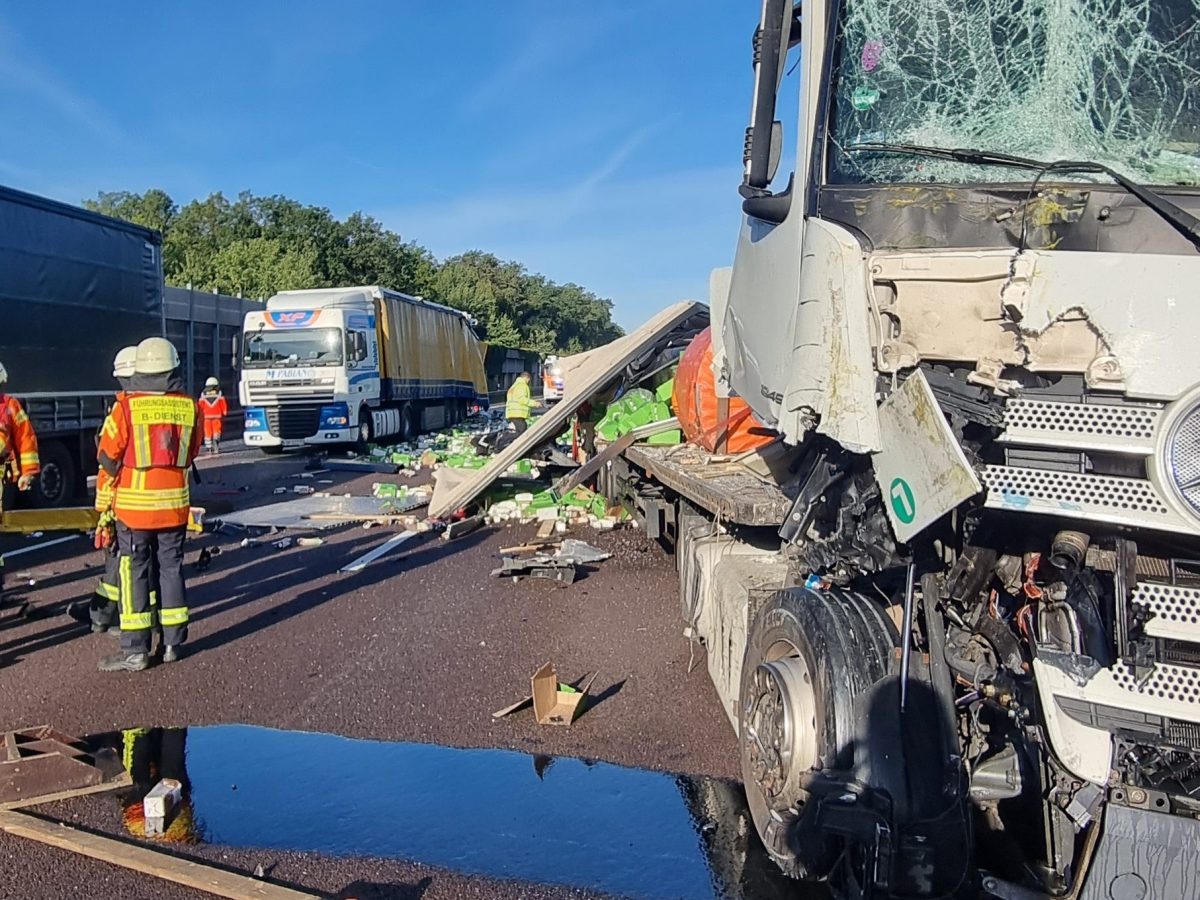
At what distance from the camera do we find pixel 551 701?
5234mm

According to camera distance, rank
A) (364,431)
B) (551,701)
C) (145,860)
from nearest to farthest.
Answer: (145,860) < (551,701) < (364,431)

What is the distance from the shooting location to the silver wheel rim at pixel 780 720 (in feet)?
10.9

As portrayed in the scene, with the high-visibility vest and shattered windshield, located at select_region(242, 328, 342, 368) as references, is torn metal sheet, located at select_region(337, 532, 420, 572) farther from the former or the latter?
shattered windshield, located at select_region(242, 328, 342, 368)

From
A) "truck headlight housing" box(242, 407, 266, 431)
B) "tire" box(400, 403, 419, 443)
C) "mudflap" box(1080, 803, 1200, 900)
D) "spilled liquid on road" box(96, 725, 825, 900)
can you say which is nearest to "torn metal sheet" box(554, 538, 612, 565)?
"spilled liquid on road" box(96, 725, 825, 900)

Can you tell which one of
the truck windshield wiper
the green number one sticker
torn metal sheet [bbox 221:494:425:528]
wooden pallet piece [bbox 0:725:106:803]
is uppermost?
the truck windshield wiper

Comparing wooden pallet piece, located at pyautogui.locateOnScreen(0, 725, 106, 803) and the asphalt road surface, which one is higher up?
wooden pallet piece, located at pyautogui.locateOnScreen(0, 725, 106, 803)

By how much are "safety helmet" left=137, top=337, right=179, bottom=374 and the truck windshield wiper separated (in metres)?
4.47

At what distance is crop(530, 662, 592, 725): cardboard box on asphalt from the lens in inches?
203

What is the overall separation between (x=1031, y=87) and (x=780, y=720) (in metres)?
2.16

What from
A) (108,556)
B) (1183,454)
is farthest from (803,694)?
(108,556)

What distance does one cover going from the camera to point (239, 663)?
623 cm

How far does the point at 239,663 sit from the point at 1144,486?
208 inches

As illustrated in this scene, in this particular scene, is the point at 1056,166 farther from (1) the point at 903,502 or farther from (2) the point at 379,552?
(2) the point at 379,552

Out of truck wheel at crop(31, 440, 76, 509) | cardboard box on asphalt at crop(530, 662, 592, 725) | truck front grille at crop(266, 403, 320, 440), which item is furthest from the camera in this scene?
truck front grille at crop(266, 403, 320, 440)
